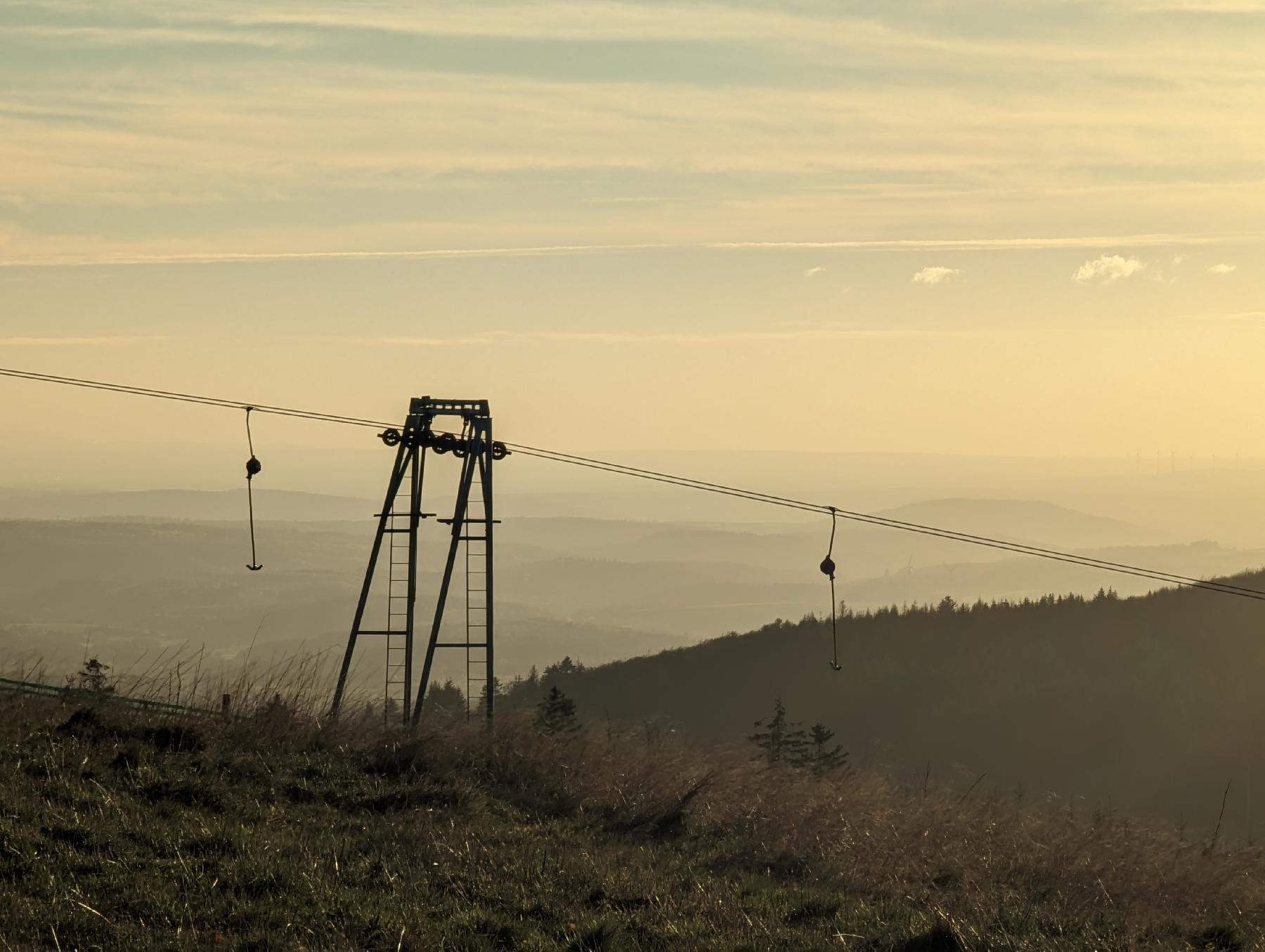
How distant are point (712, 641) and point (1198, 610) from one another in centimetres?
Result: 5808

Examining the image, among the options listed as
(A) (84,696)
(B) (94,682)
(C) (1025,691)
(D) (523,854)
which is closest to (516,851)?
(D) (523,854)

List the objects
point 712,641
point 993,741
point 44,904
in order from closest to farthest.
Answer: point 44,904 < point 993,741 < point 712,641

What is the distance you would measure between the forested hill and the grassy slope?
310 ft

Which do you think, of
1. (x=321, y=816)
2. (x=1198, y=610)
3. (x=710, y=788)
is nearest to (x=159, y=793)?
(x=321, y=816)

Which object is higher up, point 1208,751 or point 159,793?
point 159,793

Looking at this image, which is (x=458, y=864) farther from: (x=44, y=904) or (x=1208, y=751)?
(x=1208, y=751)

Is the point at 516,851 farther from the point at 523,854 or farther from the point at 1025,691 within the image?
the point at 1025,691

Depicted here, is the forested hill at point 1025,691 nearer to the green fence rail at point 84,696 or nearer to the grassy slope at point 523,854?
the grassy slope at point 523,854

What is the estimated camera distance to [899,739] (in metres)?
136

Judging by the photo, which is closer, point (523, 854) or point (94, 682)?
point (523, 854)

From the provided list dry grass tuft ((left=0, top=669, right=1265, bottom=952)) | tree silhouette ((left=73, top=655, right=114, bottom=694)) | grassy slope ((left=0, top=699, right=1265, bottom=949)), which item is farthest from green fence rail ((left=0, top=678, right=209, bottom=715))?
grassy slope ((left=0, top=699, right=1265, bottom=949))

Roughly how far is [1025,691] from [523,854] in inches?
5215

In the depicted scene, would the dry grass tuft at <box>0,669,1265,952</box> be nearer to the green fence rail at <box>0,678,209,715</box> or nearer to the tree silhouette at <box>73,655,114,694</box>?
the green fence rail at <box>0,678,209,715</box>

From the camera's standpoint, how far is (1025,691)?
137625mm
